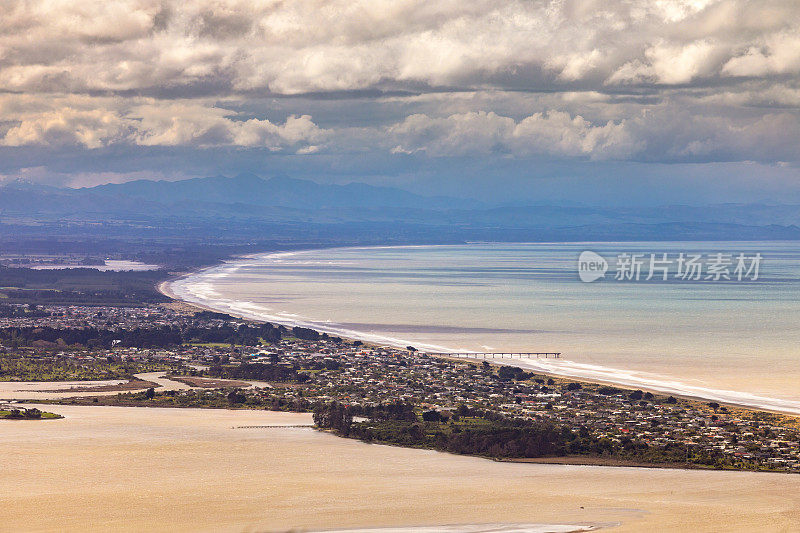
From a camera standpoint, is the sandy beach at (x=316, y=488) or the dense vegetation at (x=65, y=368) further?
the dense vegetation at (x=65, y=368)

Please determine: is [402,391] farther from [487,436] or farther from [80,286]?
[80,286]

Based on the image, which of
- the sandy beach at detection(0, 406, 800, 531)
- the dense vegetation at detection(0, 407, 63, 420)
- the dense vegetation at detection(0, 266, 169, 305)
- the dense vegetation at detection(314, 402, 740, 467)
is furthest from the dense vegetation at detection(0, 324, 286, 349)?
the sandy beach at detection(0, 406, 800, 531)

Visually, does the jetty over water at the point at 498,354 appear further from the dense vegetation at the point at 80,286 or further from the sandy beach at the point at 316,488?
the dense vegetation at the point at 80,286

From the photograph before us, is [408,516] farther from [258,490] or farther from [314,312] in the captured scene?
[314,312]

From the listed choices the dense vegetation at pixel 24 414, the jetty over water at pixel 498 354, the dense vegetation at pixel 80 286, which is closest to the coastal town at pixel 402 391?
the jetty over water at pixel 498 354

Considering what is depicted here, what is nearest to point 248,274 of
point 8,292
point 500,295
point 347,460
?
point 8,292

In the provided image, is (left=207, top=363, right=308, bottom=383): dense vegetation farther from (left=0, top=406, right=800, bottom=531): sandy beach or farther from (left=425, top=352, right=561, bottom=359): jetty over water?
(left=0, top=406, right=800, bottom=531): sandy beach

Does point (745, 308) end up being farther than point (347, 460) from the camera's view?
Yes

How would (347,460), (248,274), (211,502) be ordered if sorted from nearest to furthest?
(211,502) < (347,460) < (248,274)
